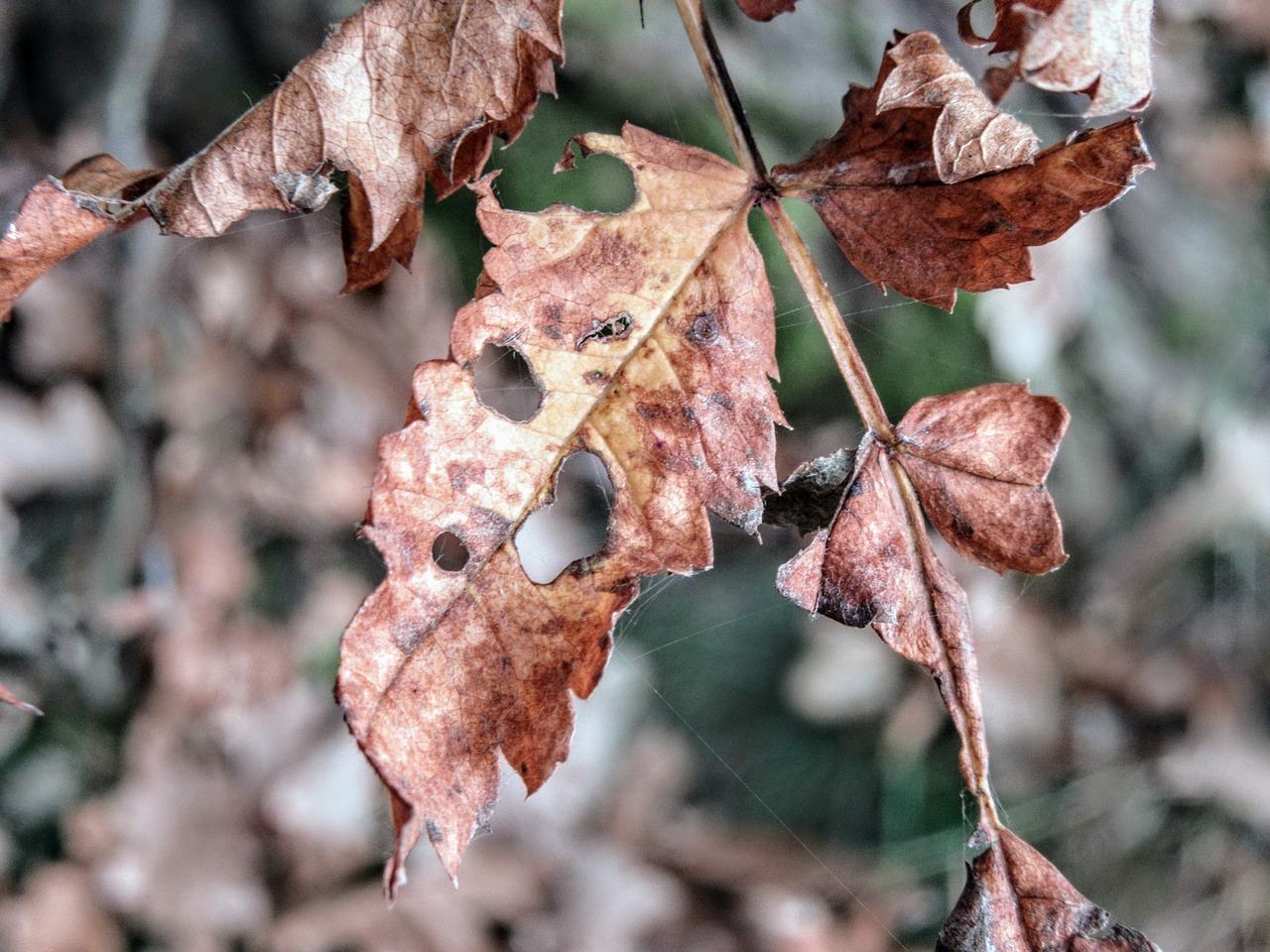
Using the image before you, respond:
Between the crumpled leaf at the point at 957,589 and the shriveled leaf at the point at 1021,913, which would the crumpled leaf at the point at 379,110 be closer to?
the crumpled leaf at the point at 957,589

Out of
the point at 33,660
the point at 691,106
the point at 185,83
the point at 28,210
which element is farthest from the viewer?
the point at 33,660

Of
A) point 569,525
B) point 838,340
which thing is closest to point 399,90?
point 838,340

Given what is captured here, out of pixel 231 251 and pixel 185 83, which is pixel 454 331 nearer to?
pixel 185 83

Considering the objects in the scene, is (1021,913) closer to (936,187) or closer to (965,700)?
(965,700)

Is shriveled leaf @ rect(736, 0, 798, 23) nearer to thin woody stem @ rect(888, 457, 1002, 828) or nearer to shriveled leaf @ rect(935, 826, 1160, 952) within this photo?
thin woody stem @ rect(888, 457, 1002, 828)

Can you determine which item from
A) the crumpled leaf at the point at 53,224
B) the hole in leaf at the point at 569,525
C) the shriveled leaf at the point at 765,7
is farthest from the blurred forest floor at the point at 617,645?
the crumpled leaf at the point at 53,224

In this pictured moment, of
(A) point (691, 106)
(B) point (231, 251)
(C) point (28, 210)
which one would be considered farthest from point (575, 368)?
(B) point (231, 251)

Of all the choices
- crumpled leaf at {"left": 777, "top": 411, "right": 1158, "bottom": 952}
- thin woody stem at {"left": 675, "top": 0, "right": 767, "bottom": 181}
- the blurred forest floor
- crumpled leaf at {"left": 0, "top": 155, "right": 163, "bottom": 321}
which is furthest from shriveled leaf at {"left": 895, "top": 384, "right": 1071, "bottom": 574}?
the blurred forest floor
